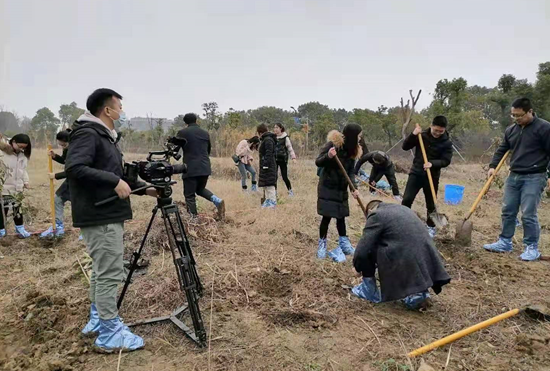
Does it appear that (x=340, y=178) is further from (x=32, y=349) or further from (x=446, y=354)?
(x=32, y=349)

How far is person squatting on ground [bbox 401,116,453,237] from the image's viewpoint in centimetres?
496

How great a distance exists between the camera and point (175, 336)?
8.74ft

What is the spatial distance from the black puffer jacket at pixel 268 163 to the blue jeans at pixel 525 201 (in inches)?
140

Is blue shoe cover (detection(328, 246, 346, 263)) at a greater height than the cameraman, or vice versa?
the cameraman

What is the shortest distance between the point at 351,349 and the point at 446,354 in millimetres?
660

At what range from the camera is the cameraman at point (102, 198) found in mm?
2240

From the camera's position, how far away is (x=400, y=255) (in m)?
2.90

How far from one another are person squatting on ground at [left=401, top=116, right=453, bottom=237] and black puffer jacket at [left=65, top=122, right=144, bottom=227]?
3.96 meters

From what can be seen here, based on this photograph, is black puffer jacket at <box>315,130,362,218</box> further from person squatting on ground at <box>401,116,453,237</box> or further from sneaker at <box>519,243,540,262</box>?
sneaker at <box>519,243,540,262</box>

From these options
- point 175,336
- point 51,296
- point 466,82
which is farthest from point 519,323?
point 466,82

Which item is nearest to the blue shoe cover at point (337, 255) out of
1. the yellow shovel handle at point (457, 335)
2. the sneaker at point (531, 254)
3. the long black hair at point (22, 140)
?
the yellow shovel handle at point (457, 335)

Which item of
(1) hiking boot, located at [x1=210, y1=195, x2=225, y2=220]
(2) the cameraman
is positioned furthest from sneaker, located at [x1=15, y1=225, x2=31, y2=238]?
(2) the cameraman

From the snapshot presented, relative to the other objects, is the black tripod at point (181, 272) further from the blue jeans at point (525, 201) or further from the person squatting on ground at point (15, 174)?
the blue jeans at point (525, 201)

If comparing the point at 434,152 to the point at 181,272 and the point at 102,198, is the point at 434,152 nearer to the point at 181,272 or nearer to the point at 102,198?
the point at 181,272
